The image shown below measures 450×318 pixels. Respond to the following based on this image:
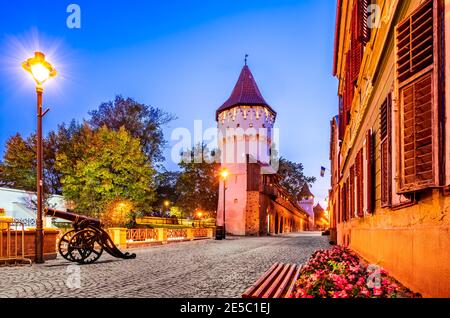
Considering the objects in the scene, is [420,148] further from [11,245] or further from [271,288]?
[11,245]

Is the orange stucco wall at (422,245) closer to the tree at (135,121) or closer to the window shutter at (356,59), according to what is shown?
the window shutter at (356,59)

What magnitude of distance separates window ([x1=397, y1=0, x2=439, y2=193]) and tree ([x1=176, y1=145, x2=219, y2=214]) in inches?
1594

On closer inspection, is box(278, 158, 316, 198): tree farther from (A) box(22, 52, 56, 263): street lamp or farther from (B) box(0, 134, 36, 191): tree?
(A) box(22, 52, 56, 263): street lamp

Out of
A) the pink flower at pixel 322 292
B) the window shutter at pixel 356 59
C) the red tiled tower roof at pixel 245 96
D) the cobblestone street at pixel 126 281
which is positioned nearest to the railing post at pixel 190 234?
the cobblestone street at pixel 126 281

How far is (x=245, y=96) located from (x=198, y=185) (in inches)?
475

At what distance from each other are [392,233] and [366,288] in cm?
163

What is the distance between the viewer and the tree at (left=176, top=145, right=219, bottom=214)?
4391 cm

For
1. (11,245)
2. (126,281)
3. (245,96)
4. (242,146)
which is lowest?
(126,281)

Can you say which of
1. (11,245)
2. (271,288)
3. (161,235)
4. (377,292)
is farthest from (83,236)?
(161,235)

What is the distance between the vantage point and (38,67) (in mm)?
11320

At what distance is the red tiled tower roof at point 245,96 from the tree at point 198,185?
6915 millimetres

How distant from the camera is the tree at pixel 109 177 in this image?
27.0 metres
